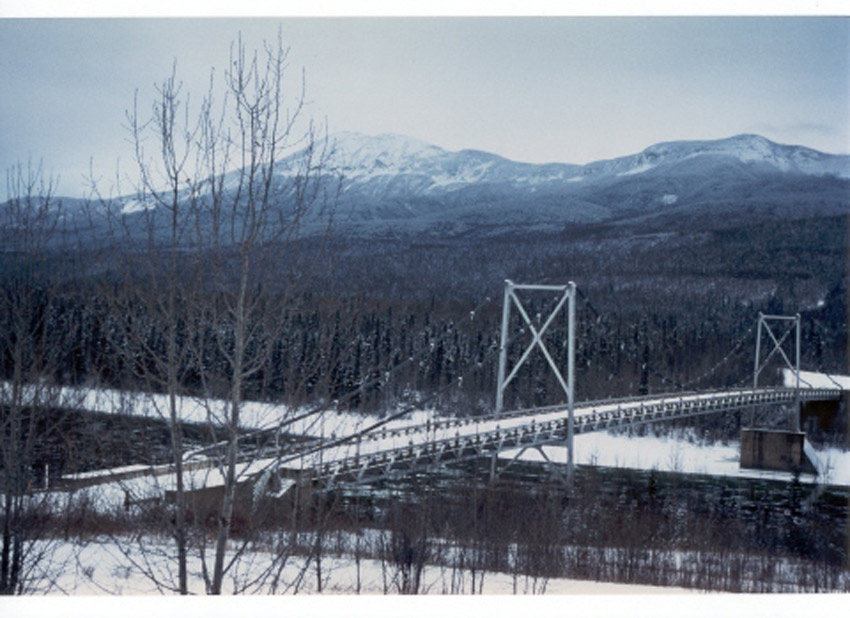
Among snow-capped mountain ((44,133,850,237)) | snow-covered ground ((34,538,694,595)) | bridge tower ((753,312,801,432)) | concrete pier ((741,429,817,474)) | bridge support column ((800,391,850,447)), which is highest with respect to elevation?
snow-capped mountain ((44,133,850,237))

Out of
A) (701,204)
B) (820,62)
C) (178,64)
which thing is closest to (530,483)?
(701,204)

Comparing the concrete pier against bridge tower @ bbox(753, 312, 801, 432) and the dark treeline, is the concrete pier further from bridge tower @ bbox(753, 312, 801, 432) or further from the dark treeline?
the dark treeline

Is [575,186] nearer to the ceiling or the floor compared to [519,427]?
nearer to the ceiling

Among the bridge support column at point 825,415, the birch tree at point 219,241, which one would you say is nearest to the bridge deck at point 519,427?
the bridge support column at point 825,415

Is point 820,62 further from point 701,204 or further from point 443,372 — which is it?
point 443,372

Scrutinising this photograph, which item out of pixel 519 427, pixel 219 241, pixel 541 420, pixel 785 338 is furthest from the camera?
pixel 541 420

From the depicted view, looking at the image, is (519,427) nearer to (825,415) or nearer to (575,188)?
(825,415)

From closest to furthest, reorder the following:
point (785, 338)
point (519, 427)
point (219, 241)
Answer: point (219, 241) → point (785, 338) → point (519, 427)

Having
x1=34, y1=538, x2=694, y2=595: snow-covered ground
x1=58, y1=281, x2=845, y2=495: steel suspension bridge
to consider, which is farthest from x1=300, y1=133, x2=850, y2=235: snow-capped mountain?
x1=34, y1=538, x2=694, y2=595: snow-covered ground

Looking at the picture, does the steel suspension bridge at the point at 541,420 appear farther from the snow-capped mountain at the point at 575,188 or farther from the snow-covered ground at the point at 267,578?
the snow-covered ground at the point at 267,578

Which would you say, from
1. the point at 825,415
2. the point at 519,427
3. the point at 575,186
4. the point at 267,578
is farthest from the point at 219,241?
the point at 519,427

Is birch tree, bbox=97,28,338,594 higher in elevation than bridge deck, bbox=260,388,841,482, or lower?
higher
